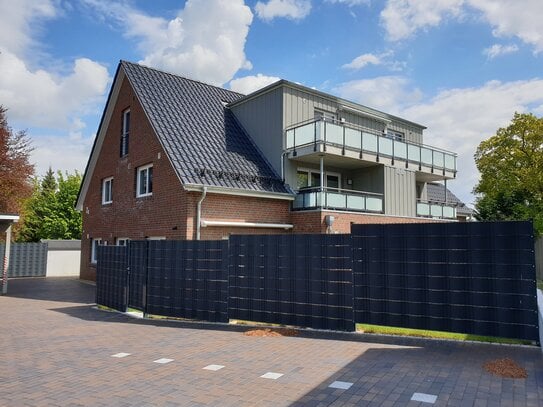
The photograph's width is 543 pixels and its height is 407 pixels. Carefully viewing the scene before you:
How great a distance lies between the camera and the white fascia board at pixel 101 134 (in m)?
18.7

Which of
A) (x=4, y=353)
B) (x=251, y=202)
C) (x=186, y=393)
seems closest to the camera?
(x=186, y=393)

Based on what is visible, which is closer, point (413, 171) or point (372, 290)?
point (372, 290)

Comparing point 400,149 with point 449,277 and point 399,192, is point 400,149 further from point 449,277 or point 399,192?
point 449,277

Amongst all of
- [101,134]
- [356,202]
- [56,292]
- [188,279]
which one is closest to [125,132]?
[101,134]

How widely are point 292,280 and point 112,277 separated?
228 inches

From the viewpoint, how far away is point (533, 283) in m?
6.59

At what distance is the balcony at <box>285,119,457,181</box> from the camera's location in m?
15.9

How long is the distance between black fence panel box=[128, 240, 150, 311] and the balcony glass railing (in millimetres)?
7741

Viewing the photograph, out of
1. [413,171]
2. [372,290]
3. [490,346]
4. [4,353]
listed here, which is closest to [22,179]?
[4,353]

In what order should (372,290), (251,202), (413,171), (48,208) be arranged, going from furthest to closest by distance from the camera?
(48,208), (413,171), (251,202), (372,290)

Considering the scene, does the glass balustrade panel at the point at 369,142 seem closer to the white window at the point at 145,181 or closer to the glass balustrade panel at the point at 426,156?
the glass balustrade panel at the point at 426,156

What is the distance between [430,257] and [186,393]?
4.65m

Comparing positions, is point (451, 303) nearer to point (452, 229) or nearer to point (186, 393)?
point (452, 229)

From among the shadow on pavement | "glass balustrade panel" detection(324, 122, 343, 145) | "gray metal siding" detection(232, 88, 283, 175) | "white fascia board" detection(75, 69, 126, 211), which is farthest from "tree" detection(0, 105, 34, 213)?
"glass balustrade panel" detection(324, 122, 343, 145)
